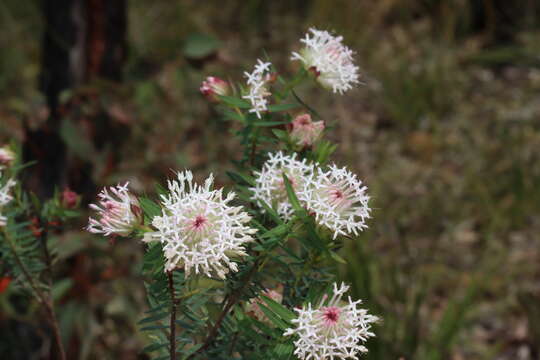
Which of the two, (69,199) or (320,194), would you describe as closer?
(320,194)

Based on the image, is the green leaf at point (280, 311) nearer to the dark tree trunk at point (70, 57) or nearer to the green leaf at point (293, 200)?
the green leaf at point (293, 200)

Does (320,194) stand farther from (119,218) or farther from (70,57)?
(70,57)

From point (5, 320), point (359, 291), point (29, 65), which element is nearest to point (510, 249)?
point (359, 291)

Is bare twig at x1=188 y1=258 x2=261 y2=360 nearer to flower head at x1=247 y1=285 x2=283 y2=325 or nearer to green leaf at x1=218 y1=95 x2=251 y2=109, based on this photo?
flower head at x1=247 y1=285 x2=283 y2=325

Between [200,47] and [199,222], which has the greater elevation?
[200,47]

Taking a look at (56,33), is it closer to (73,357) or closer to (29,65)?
(73,357)

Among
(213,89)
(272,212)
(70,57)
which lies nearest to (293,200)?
(272,212)

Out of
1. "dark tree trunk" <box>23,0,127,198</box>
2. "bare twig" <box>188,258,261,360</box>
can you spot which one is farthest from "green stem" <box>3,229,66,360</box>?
"dark tree trunk" <box>23,0,127,198</box>
